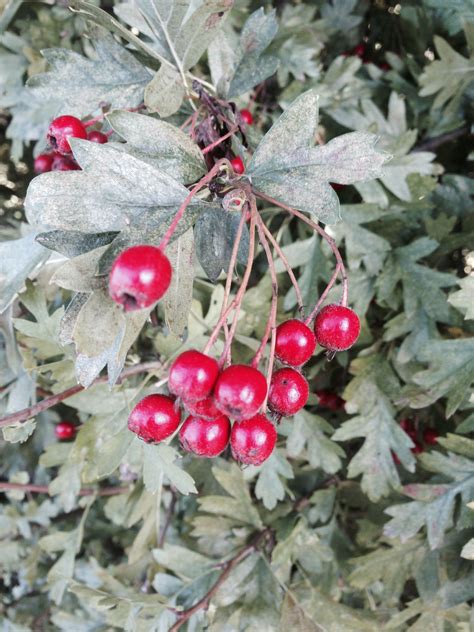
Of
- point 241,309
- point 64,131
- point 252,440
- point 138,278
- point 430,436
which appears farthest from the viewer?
point 430,436

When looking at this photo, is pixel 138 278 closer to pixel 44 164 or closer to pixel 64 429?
pixel 44 164

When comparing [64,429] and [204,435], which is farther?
[64,429]

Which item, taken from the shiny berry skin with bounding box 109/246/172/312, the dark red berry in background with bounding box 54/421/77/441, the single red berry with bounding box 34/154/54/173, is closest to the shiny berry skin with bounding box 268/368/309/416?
the shiny berry skin with bounding box 109/246/172/312

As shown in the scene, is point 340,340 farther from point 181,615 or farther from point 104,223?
point 181,615

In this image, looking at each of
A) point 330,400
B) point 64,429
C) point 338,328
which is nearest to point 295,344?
point 338,328

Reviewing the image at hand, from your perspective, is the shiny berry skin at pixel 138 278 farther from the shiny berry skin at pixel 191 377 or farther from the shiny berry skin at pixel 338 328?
the shiny berry skin at pixel 338 328

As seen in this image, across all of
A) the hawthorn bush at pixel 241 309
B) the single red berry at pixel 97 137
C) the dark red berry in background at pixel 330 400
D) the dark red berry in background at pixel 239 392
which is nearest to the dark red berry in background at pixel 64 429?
the hawthorn bush at pixel 241 309
